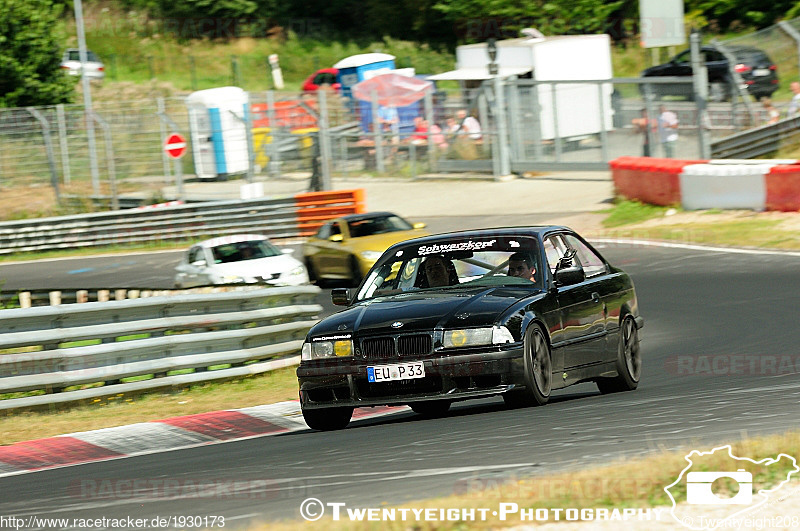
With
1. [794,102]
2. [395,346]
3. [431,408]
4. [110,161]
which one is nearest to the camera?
[395,346]

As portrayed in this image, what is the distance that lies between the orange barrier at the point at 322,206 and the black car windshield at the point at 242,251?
6.77 metres

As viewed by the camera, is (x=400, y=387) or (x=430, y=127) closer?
(x=400, y=387)

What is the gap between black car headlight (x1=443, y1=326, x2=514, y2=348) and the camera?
8477 millimetres

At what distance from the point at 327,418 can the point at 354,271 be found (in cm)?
1197

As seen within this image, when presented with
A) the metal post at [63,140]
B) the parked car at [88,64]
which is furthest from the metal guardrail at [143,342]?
the parked car at [88,64]

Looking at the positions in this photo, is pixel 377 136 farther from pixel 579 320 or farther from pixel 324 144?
pixel 579 320

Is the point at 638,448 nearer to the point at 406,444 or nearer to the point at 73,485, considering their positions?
the point at 406,444

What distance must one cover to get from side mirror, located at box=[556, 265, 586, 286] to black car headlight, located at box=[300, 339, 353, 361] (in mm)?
1587

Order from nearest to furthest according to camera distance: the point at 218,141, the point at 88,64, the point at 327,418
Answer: the point at 327,418 < the point at 218,141 < the point at 88,64

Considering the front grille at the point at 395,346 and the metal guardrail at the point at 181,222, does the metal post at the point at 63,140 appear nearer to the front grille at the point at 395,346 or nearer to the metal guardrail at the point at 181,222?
the metal guardrail at the point at 181,222

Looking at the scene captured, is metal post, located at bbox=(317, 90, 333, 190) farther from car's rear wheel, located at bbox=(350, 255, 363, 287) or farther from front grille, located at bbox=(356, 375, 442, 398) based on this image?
front grille, located at bbox=(356, 375, 442, 398)

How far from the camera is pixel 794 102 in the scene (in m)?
28.0

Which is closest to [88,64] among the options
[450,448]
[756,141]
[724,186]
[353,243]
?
[756,141]

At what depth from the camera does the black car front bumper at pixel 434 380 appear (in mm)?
8455
